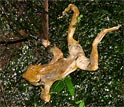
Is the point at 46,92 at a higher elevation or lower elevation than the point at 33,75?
lower

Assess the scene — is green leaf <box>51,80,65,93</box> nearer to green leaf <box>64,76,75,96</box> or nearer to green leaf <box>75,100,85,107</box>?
green leaf <box>64,76,75,96</box>

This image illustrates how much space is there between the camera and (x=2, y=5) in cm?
297

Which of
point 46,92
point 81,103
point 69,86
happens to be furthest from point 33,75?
point 81,103

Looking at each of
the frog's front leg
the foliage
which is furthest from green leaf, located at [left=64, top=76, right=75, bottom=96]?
the frog's front leg

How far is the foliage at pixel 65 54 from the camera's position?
270 centimetres

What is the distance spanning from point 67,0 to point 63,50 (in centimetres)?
43

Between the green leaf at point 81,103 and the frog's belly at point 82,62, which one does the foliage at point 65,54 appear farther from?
the frog's belly at point 82,62

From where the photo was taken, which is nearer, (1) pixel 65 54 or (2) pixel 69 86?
(2) pixel 69 86

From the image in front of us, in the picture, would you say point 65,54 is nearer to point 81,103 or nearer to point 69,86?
point 69,86

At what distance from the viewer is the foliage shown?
270 cm

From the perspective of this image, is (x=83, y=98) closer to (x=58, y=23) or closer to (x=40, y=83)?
(x=40, y=83)

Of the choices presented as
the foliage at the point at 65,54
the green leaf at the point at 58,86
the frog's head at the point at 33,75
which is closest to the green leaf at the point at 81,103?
the foliage at the point at 65,54

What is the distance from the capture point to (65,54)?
110 inches

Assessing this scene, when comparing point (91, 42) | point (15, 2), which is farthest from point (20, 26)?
point (91, 42)
